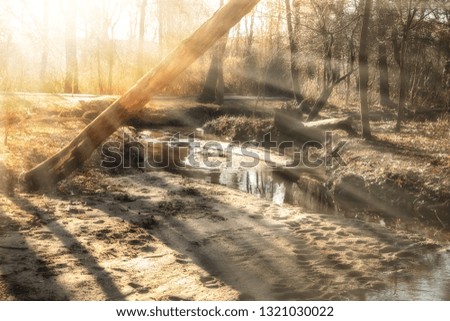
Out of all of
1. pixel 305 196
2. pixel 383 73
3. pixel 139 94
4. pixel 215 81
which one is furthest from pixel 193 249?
pixel 215 81

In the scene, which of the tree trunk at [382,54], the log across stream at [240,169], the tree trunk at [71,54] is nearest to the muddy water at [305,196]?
the log across stream at [240,169]

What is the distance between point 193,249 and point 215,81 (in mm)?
16478

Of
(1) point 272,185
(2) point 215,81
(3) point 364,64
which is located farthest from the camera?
(2) point 215,81

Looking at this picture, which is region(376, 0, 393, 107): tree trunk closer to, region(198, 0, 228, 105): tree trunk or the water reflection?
region(198, 0, 228, 105): tree trunk

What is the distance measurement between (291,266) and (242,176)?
5.50 m

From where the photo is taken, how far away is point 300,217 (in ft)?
21.9

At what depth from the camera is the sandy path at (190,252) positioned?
4.20 metres

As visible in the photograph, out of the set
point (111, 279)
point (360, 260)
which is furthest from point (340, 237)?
point (111, 279)

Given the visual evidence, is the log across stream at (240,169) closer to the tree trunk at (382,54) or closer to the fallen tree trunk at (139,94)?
the fallen tree trunk at (139,94)

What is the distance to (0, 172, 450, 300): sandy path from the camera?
13.8 feet

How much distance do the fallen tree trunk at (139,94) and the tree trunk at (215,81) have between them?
13290 mm
